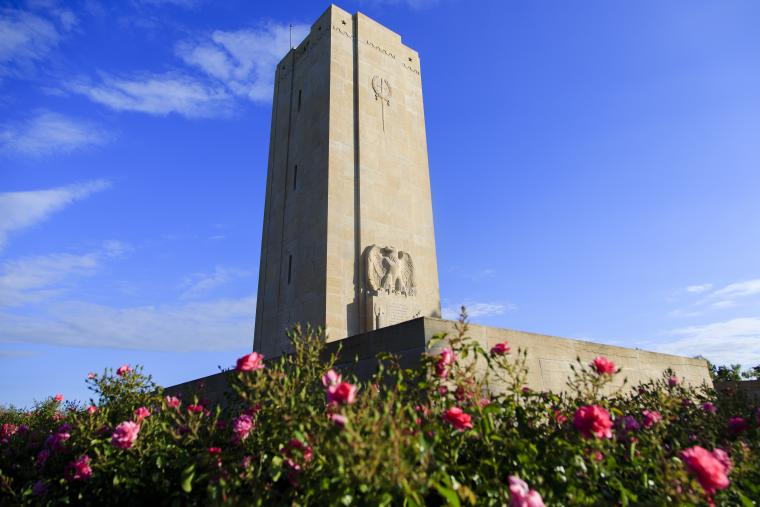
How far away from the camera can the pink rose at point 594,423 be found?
310 cm

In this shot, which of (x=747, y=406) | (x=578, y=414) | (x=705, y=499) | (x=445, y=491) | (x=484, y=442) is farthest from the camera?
(x=747, y=406)

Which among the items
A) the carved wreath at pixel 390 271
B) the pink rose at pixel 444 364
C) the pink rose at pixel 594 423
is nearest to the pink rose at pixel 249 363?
the pink rose at pixel 444 364

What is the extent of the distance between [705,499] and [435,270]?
13059mm

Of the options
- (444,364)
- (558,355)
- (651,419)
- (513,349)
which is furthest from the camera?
(558,355)

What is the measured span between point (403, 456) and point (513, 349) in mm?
5293

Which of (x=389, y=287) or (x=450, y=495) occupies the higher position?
(x=389, y=287)

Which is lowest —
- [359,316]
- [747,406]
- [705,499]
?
[705,499]

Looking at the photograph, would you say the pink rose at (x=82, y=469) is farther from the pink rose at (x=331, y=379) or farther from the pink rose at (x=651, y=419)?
the pink rose at (x=651, y=419)

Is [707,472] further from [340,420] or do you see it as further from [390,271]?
[390,271]

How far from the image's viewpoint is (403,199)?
640 inches

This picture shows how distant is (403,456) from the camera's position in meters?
2.78

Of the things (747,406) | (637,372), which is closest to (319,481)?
(747,406)

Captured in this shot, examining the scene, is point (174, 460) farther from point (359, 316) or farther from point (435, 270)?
point (435, 270)

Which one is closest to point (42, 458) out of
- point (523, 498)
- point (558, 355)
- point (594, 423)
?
point (523, 498)
